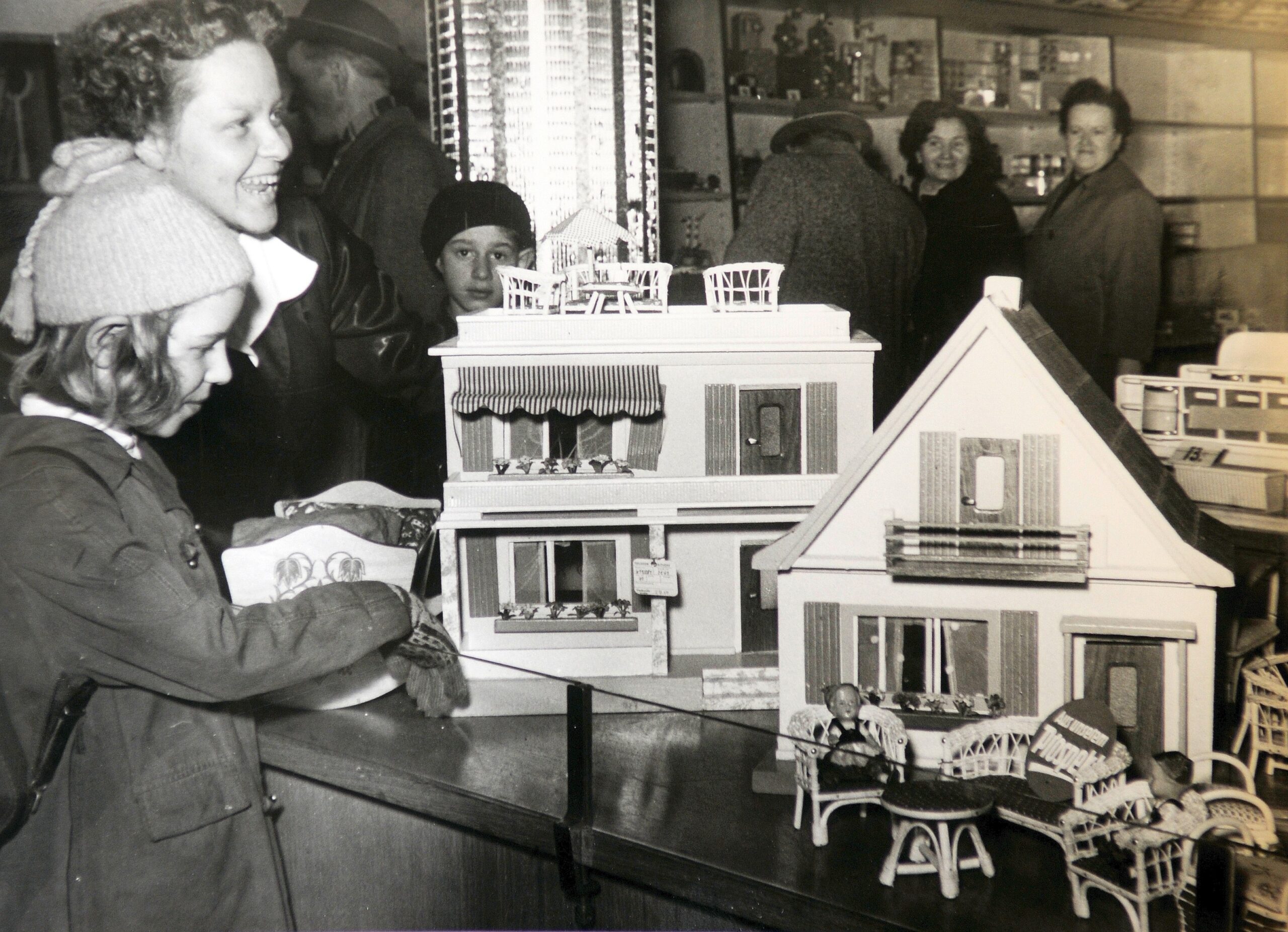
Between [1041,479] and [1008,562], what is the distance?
0.10 meters

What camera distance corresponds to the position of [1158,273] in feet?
4.84

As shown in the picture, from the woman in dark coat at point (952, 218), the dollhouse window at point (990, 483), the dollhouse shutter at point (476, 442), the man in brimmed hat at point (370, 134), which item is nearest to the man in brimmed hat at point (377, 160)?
the man in brimmed hat at point (370, 134)

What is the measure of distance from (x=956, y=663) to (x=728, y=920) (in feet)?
1.25

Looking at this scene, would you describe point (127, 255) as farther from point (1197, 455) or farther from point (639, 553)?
point (1197, 455)

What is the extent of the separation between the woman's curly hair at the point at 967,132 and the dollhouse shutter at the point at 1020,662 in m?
0.55

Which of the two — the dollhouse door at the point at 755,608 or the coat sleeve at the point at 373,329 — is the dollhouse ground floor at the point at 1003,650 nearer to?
the dollhouse door at the point at 755,608

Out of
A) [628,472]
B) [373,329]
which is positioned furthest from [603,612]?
[373,329]

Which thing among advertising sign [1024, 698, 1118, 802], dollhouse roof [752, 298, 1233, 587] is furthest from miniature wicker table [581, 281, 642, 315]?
advertising sign [1024, 698, 1118, 802]

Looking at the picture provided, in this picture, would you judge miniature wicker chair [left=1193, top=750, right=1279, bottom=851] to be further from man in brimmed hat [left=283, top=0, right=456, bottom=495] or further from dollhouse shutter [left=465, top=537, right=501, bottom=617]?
man in brimmed hat [left=283, top=0, right=456, bottom=495]

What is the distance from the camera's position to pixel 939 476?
1.32 metres

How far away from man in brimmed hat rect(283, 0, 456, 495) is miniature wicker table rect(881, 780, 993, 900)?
759 millimetres

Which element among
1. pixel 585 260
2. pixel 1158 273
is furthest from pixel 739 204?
pixel 1158 273

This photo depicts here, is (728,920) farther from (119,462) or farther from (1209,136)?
(1209,136)

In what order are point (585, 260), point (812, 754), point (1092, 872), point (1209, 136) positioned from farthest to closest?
1. point (585, 260)
2. point (1209, 136)
3. point (812, 754)
4. point (1092, 872)
